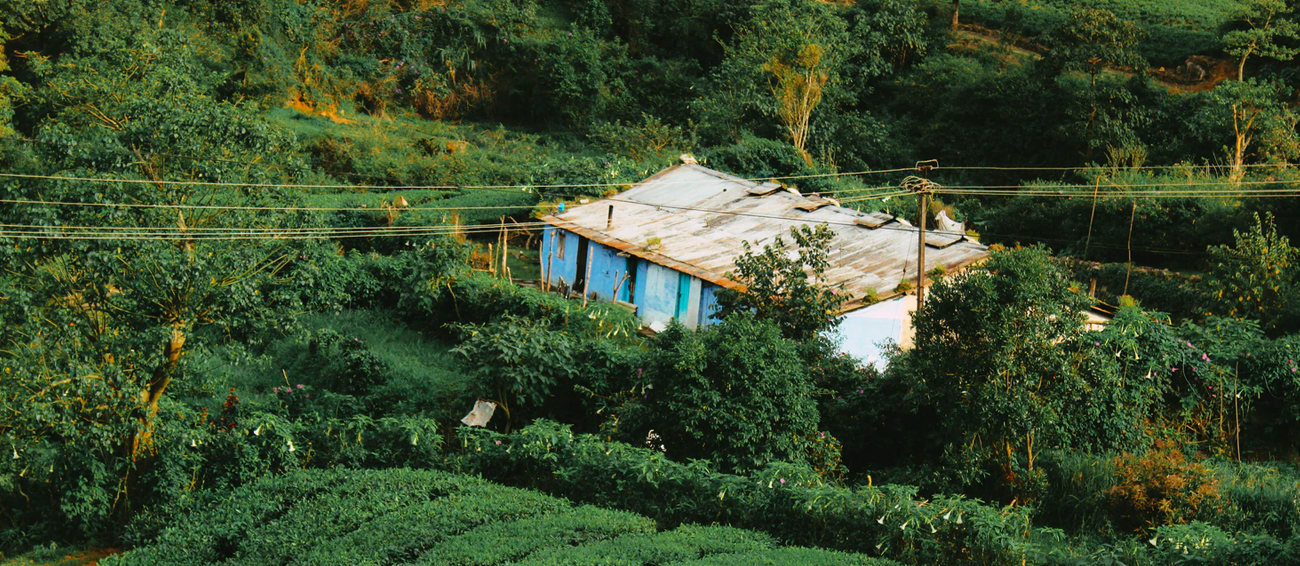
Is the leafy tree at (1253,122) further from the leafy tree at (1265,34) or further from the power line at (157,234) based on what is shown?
the power line at (157,234)

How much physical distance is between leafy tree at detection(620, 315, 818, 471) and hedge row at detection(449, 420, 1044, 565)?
23.5 inches

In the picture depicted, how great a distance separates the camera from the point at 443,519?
41.7 feet

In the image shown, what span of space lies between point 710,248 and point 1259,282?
960cm

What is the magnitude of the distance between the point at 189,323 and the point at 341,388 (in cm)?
517

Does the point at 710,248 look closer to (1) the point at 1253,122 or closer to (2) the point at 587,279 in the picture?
(2) the point at 587,279

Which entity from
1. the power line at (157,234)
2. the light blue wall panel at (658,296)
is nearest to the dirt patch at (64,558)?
the power line at (157,234)

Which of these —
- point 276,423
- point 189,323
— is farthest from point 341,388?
point 189,323

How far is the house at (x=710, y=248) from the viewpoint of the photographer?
1769cm

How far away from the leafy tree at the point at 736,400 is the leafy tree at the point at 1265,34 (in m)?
23.7

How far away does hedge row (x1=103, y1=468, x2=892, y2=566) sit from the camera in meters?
11.4

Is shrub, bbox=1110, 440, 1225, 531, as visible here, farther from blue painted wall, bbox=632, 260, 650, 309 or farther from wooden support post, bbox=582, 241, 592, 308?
wooden support post, bbox=582, 241, 592, 308

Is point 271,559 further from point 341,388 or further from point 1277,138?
point 1277,138

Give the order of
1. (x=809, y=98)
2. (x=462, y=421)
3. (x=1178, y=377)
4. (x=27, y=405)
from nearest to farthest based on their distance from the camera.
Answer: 1. (x=27, y=405)
2. (x=1178, y=377)
3. (x=462, y=421)
4. (x=809, y=98)

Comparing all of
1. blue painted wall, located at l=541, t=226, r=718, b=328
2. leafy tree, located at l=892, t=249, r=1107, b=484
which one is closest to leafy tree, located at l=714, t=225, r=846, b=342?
blue painted wall, located at l=541, t=226, r=718, b=328
